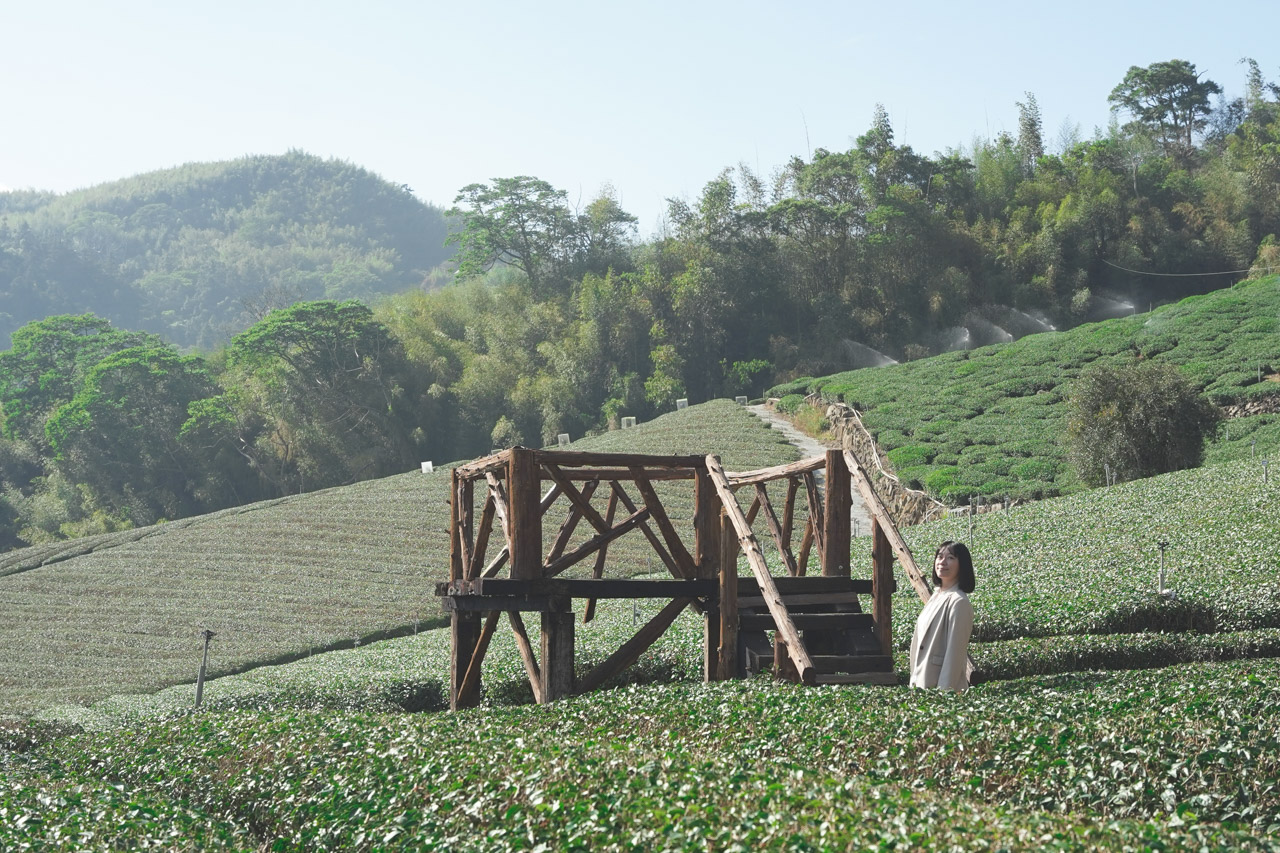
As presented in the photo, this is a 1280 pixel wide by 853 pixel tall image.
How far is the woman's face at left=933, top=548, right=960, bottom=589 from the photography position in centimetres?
793

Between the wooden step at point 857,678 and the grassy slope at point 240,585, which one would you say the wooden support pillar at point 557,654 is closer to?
the wooden step at point 857,678

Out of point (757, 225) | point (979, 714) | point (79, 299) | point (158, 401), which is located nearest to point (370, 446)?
point (158, 401)

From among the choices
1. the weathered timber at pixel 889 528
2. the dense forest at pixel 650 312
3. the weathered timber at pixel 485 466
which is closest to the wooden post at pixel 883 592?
the weathered timber at pixel 889 528

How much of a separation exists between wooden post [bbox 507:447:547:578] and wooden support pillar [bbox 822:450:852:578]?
10.00ft

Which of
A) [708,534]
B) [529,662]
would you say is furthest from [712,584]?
[529,662]

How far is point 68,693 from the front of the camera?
25.7 m

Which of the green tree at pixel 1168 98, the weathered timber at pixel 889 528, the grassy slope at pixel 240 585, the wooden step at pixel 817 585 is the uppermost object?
the green tree at pixel 1168 98

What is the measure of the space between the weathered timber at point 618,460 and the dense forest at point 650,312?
163ft

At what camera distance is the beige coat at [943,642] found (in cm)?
792

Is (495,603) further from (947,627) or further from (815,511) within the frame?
(947,627)

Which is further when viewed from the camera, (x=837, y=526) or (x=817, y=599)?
(x=837, y=526)

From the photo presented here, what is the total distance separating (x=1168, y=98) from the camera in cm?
7719

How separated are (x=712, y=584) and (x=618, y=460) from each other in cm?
176

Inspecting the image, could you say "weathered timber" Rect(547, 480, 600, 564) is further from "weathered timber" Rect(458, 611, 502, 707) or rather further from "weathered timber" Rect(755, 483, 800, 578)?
"weathered timber" Rect(755, 483, 800, 578)
